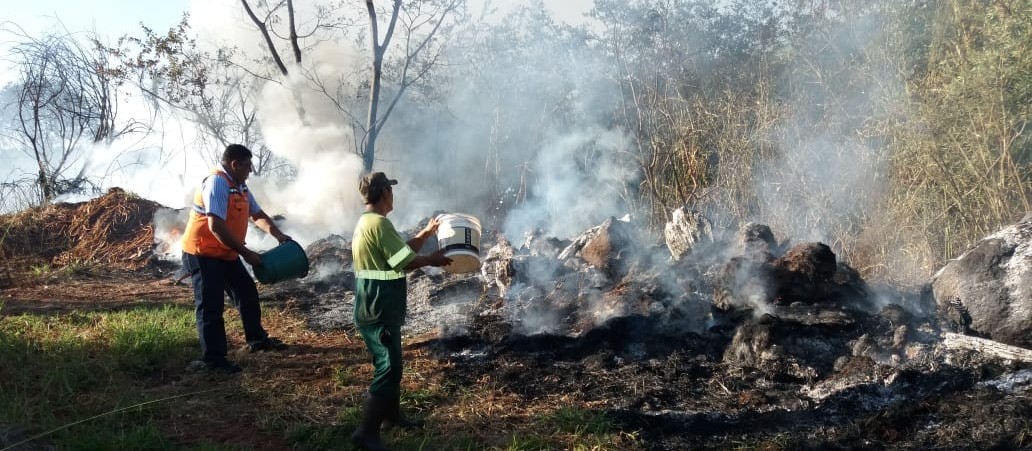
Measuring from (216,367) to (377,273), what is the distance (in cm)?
230

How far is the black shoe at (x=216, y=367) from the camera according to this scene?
4.86 metres

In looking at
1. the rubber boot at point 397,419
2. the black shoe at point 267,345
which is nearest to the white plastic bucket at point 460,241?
the rubber boot at point 397,419

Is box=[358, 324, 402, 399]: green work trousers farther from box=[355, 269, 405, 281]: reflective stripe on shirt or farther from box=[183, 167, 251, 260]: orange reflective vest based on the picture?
A: box=[183, 167, 251, 260]: orange reflective vest

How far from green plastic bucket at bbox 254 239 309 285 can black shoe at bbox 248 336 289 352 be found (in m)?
0.87

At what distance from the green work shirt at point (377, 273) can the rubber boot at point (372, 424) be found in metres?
0.41

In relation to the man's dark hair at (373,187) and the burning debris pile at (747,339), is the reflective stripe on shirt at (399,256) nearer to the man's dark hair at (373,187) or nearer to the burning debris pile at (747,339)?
the man's dark hair at (373,187)

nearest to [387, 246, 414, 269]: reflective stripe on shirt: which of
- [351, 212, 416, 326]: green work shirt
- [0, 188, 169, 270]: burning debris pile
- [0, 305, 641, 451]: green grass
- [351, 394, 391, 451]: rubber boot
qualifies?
[351, 212, 416, 326]: green work shirt

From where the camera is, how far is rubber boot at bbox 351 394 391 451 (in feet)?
11.0

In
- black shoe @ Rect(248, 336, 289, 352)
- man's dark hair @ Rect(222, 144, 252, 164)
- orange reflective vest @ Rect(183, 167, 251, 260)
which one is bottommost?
black shoe @ Rect(248, 336, 289, 352)

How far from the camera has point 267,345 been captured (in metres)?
5.50

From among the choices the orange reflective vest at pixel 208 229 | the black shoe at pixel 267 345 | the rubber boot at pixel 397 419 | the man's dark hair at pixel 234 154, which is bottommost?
the rubber boot at pixel 397 419

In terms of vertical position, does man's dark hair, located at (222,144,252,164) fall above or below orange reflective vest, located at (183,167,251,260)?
above

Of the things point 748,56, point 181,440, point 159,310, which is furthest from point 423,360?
point 748,56

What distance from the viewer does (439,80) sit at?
15.2m
